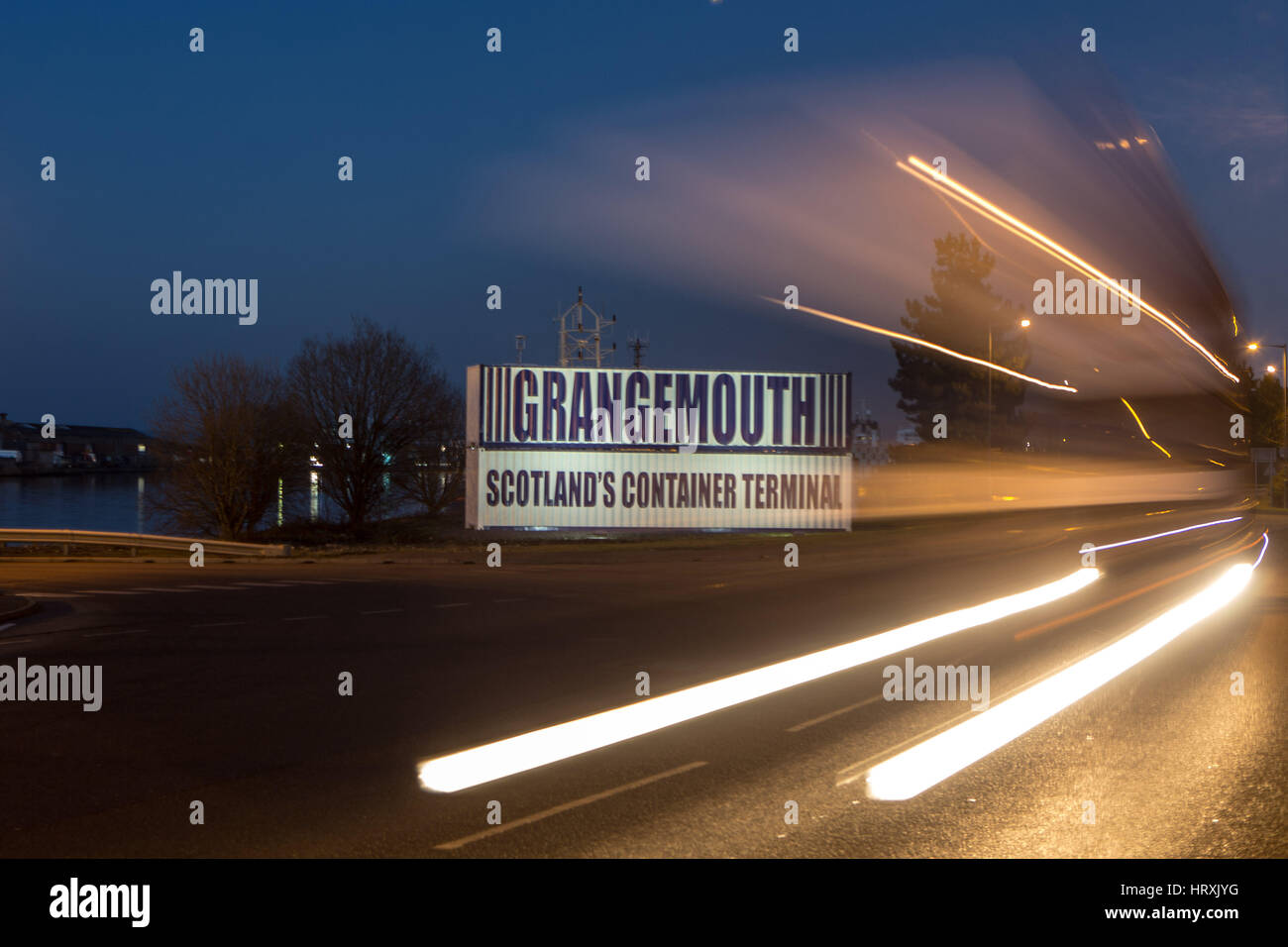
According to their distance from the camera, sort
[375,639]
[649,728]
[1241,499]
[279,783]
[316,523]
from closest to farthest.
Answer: [279,783]
[649,728]
[375,639]
[316,523]
[1241,499]

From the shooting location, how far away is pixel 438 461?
58.2 m

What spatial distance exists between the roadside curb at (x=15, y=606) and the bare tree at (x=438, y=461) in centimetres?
3998

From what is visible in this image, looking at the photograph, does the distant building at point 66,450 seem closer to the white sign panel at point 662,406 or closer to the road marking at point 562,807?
the white sign panel at point 662,406

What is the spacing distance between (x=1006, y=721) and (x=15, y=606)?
1443cm

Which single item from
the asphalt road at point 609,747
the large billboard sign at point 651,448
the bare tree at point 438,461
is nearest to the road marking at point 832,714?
the asphalt road at point 609,747

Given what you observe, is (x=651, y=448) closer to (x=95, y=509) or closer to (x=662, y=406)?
(x=662, y=406)

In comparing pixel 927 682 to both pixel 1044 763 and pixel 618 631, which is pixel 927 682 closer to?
pixel 1044 763

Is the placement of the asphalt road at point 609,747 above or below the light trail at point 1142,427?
below

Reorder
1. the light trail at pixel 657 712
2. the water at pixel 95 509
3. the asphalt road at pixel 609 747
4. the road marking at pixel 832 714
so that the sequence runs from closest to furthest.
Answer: the asphalt road at pixel 609 747
the light trail at pixel 657 712
the road marking at pixel 832 714
the water at pixel 95 509

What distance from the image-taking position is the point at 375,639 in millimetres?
12414

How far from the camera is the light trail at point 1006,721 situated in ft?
21.2

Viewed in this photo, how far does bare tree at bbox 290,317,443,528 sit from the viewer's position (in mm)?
52500
